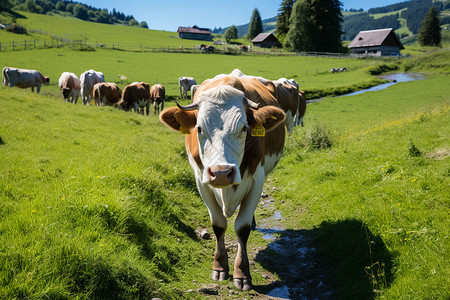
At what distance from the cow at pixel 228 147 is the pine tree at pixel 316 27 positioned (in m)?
71.0

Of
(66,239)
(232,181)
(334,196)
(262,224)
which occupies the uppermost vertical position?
(232,181)

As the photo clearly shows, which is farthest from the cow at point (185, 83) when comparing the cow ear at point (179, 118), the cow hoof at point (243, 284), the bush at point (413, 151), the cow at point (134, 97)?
the cow hoof at point (243, 284)

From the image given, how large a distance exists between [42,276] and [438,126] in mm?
11617

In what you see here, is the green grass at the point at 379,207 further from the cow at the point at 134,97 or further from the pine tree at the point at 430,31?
the pine tree at the point at 430,31

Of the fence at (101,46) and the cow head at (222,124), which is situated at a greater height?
the fence at (101,46)

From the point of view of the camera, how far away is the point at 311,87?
120ft

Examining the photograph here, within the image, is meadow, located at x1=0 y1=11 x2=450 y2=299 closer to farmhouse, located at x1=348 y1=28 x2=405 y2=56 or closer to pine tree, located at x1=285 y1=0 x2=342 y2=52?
pine tree, located at x1=285 y1=0 x2=342 y2=52

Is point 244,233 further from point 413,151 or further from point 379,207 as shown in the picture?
point 413,151

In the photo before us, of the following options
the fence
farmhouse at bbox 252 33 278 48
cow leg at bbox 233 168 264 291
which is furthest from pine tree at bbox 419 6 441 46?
cow leg at bbox 233 168 264 291

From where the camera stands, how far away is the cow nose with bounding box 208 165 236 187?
376 centimetres

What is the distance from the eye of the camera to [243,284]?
4.69 meters

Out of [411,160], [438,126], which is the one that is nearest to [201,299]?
[411,160]

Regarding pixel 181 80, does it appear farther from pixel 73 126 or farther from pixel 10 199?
pixel 10 199

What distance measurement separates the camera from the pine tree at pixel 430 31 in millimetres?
86812
